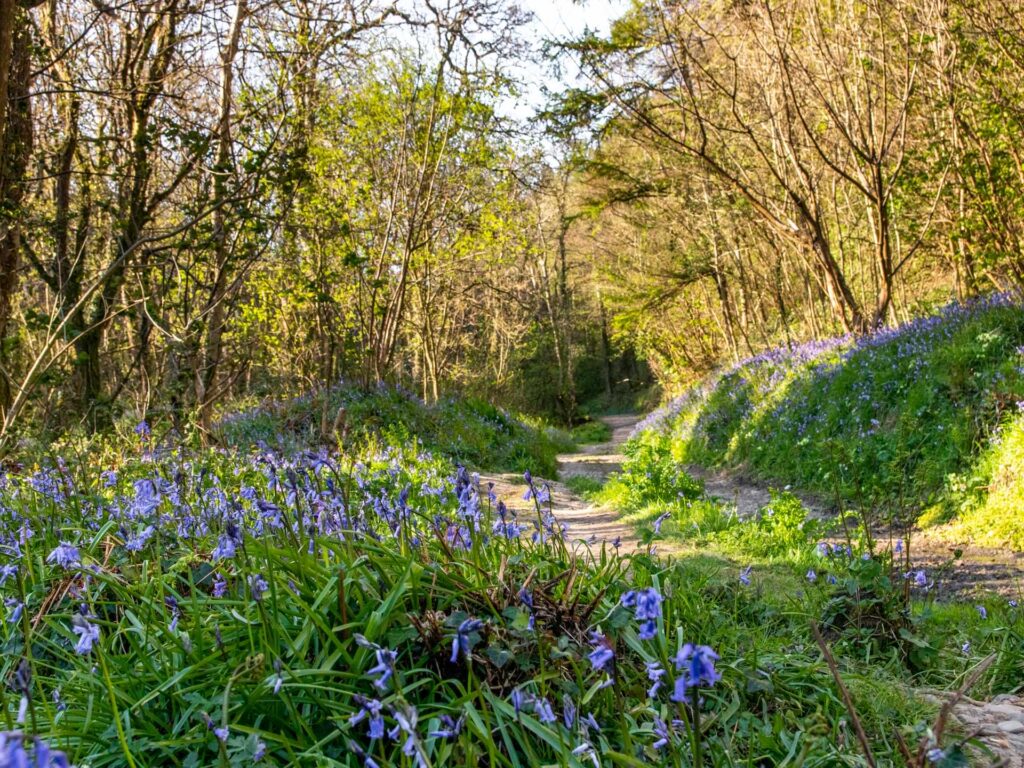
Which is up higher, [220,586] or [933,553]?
[220,586]

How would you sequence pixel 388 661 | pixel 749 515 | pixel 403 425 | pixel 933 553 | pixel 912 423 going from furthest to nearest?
pixel 403 425, pixel 749 515, pixel 912 423, pixel 933 553, pixel 388 661

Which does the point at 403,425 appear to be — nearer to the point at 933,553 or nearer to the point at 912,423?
the point at 912,423

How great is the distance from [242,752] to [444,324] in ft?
64.8

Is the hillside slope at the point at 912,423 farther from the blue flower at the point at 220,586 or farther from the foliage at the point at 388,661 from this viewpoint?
the blue flower at the point at 220,586

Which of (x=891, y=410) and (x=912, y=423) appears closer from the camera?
(x=912, y=423)

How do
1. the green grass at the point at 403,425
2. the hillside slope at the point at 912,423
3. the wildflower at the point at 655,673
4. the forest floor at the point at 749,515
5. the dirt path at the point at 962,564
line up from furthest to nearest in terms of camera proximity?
1. the green grass at the point at 403,425
2. the hillside slope at the point at 912,423
3. the forest floor at the point at 749,515
4. the dirt path at the point at 962,564
5. the wildflower at the point at 655,673

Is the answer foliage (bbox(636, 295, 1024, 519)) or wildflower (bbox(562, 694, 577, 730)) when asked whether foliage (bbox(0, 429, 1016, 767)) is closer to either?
wildflower (bbox(562, 694, 577, 730))

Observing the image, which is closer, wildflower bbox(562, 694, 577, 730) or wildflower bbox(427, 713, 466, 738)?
wildflower bbox(427, 713, 466, 738)

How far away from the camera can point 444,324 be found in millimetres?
21344

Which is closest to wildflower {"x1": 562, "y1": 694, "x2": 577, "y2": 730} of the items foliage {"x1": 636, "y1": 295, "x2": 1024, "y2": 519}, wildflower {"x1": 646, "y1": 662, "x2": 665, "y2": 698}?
wildflower {"x1": 646, "y1": 662, "x2": 665, "y2": 698}

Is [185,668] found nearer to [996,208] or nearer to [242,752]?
[242,752]

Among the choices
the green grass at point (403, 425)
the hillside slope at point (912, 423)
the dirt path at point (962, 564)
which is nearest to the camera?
the dirt path at point (962, 564)

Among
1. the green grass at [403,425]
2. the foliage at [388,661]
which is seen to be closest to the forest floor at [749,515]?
the foliage at [388,661]

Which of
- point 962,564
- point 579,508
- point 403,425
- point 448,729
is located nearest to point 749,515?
point 962,564
